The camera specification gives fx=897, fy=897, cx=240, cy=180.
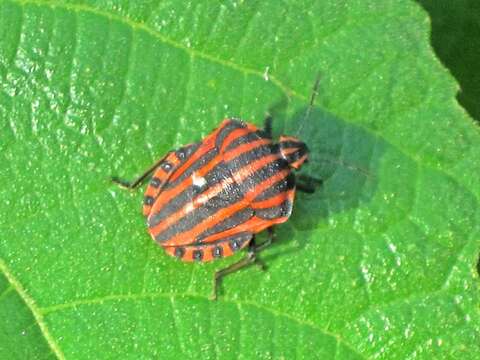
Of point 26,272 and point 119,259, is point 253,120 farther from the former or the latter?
point 26,272

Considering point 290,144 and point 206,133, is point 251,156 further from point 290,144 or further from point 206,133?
point 206,133

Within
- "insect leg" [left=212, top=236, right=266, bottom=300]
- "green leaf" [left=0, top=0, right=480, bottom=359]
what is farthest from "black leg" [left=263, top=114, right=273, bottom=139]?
"insect leg" [left=212, top=236, right=266, bottom=300]

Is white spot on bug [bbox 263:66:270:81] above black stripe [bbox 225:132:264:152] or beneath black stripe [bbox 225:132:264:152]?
above

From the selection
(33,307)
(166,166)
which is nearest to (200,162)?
(166,166)

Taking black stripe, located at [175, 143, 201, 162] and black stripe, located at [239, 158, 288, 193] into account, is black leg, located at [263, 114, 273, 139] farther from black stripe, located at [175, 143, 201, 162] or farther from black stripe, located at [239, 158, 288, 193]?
black stripe, located at [175, 143, 201, 162]

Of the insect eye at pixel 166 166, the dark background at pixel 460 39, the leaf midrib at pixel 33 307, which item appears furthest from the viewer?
the dark background at pixel 460 39

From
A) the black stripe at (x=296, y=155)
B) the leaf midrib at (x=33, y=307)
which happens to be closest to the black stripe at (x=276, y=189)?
the black stripe at (x=296, y=155)

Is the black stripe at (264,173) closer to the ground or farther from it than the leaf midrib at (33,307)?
farther from it

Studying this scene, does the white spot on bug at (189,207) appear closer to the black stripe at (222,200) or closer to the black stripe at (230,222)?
the black stripe at (222,200)
